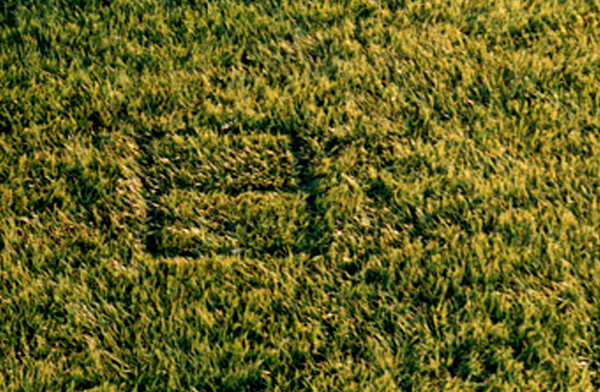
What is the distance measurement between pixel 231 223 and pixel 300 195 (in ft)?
0.94

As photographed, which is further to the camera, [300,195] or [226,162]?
[226,162]

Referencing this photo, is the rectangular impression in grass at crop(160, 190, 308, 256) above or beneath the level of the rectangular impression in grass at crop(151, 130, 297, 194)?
beneath

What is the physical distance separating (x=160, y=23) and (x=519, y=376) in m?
2.20

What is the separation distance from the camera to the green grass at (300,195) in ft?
9.50

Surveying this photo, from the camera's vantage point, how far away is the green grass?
114 inches

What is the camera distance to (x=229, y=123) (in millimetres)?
3641

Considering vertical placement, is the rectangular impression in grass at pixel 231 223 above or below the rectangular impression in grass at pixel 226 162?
below

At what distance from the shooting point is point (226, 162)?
3.50 metres

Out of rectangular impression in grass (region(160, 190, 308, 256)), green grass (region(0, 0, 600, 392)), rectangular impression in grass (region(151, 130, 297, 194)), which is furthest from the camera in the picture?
rectangular impression in grass (region(151, 130, 297, 194))

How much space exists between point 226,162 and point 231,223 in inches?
12.1

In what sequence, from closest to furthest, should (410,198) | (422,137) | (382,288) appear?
(382,288) < (410,198) < (422,137)

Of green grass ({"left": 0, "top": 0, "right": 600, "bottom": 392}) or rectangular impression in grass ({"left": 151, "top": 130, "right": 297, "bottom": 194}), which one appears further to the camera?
rectangular impression in grass ({"left": 151, "top": 130, "right": 297, "bottom": 194})

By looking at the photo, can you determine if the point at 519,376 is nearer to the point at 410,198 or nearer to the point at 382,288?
the point at 382,288

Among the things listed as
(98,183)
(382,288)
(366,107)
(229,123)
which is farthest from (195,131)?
(382,288)
